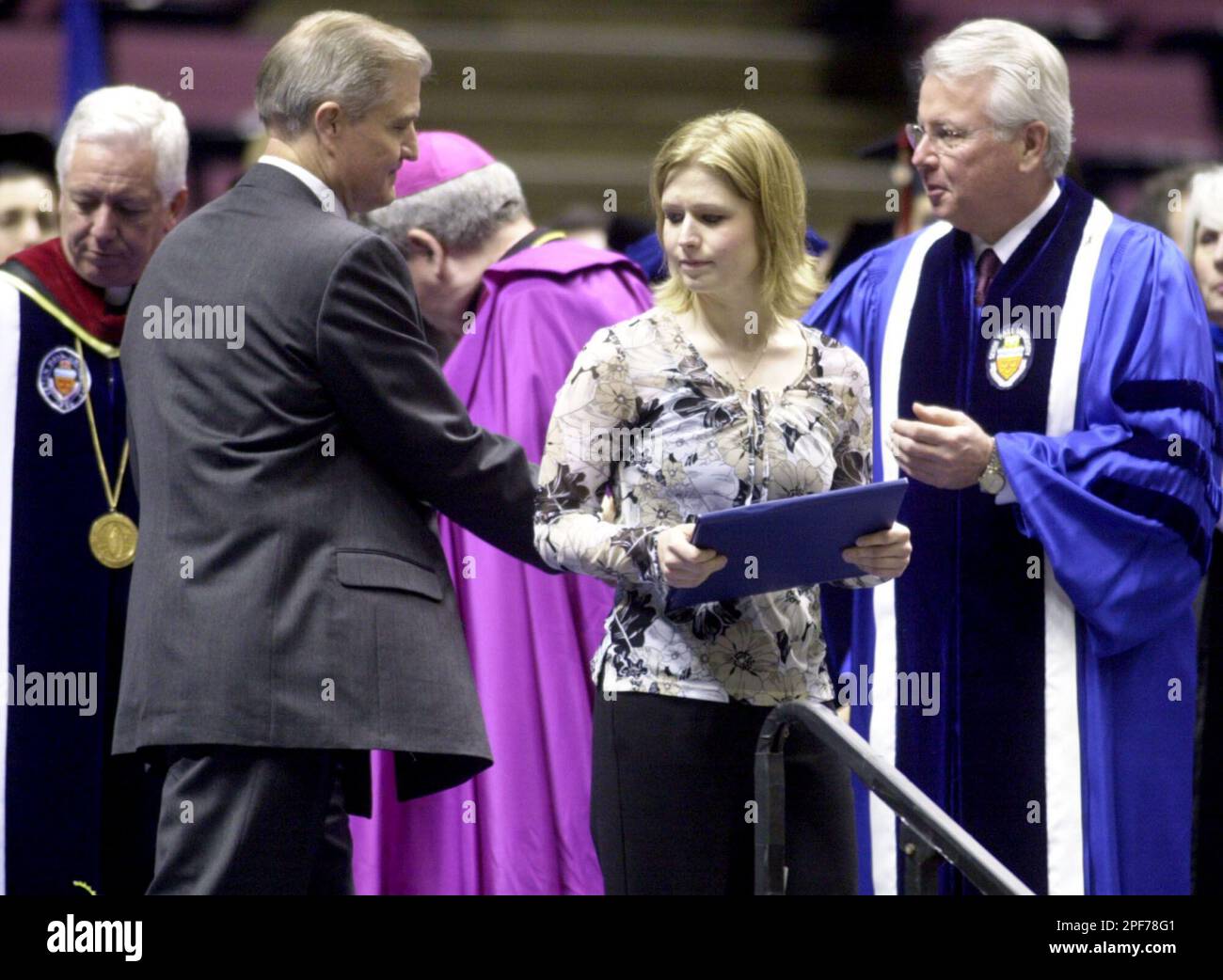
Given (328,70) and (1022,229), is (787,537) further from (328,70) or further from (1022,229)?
(1022,229)

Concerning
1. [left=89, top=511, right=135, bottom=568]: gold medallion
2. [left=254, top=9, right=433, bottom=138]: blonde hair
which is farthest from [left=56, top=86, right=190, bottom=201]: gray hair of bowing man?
[left=254, top=9, right=433, bottom=138]: blonde hair

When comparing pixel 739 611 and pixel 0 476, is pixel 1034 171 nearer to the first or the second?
pixel 739 611

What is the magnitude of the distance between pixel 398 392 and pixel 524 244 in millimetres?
1284

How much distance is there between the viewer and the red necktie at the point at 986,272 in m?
3.66

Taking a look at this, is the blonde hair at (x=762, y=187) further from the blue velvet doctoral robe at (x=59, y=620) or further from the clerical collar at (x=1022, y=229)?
the blue velvet doctoral robe at (x=59, y=620)

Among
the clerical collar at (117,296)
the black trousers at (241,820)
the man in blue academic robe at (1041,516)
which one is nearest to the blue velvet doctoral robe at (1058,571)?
the man in blue academic robe at (1041,516)

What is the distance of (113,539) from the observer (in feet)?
12.9

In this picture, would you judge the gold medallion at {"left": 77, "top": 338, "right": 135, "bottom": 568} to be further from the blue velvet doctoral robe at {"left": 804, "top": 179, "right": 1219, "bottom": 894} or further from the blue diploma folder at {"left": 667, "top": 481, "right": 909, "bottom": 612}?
the blue diploma folder at {"left": 667, "top": 481, "right": 909, "bottom": 612}

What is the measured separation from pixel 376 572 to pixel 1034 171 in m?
1.46

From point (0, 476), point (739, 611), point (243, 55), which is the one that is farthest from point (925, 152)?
point (243, 55)

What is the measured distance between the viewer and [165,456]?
9.70 ft

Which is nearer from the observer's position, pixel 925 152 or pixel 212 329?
pixel 212 329

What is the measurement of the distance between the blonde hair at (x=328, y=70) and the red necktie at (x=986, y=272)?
115cm

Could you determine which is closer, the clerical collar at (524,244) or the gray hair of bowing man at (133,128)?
the gray hair of bowing man at (133,128)
